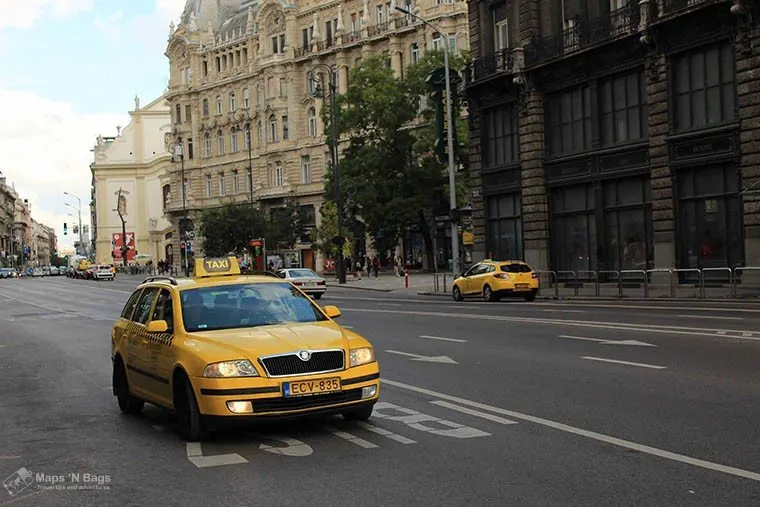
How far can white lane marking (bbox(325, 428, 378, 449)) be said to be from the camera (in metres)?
8.65

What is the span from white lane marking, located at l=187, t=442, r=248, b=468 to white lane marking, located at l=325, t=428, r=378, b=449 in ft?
3.44

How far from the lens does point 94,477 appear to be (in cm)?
788

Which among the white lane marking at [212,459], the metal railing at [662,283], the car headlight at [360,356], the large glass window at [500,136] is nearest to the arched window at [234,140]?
the large glass window at [500,136]

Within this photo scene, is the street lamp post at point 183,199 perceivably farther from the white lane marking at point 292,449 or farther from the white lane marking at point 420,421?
the white lane marking at point 292,449

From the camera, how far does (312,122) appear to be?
265 feet

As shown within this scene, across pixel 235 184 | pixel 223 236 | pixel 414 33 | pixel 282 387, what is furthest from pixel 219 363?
pixel 235 184

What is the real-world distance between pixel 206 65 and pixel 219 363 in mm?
89361

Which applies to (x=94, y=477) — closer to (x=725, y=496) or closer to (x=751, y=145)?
(x=725, y=496)

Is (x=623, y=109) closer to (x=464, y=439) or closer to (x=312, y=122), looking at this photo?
(x=464, y=439)

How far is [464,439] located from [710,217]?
26.1m

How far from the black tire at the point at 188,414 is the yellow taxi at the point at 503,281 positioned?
24.6 metres

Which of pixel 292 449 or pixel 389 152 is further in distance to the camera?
pixel 389 152

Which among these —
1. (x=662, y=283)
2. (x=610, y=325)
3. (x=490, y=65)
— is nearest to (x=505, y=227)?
(x=490, y=65)

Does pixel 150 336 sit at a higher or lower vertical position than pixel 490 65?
lower
